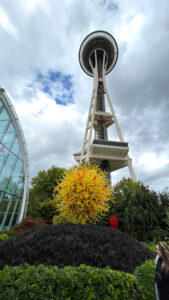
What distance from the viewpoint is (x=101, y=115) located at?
159ft

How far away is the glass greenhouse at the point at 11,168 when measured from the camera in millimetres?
11430

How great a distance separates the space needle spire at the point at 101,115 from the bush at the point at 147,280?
1302 inches

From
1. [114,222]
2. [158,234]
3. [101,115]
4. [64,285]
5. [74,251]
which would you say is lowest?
[64,285]

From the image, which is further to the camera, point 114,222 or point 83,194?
point 114,222

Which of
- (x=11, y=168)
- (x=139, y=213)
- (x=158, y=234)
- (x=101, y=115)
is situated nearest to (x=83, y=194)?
(x=139, y=213)

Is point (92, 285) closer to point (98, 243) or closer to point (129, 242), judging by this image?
point (98, 243)

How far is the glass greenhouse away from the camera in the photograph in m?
11.4

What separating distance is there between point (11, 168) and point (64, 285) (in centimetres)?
1158

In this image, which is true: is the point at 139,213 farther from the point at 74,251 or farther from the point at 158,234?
the point at 74,251

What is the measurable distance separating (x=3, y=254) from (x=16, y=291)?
68.6 inches

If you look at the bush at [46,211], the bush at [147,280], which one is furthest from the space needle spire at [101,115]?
the bush at [147,280]

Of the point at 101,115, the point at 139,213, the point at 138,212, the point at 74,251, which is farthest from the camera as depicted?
the point at 101,115

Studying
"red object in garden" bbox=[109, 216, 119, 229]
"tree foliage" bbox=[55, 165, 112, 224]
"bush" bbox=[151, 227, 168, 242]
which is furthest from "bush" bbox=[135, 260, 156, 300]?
"red object in garden" bbox=[109, 216, 119, 229]

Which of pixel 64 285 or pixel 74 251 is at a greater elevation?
pixel 74 251
